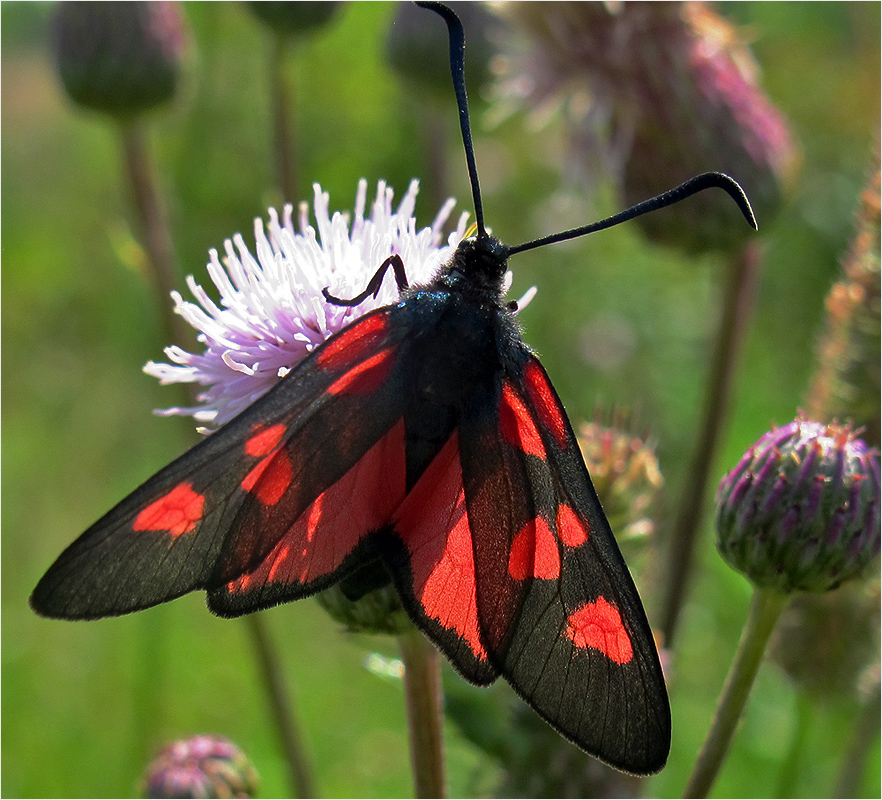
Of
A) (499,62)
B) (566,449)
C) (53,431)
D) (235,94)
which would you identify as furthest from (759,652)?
(235,94)

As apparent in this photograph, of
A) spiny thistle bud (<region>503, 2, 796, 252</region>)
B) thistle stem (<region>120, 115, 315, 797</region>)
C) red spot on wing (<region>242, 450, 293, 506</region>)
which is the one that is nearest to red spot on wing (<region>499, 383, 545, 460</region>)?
red spot on wing (<region>242, 450, 293, 506</region>)

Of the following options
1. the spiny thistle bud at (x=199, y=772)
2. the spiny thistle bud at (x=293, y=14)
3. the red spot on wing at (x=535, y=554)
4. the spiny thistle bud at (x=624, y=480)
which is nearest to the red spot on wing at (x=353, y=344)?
the red spot on wing at (x=535, y=554)

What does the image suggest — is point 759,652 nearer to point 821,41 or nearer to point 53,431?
point 53,431

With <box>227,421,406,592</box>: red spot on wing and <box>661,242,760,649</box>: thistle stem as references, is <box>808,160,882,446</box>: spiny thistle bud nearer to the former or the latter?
<box>661,242,760,649</box>: thistle stem

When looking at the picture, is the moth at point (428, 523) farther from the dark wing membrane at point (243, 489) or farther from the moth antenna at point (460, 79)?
the moth antenna at point (460, 79)

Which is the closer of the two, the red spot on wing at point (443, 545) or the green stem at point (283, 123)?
the red spot on wing at point (443, 545)

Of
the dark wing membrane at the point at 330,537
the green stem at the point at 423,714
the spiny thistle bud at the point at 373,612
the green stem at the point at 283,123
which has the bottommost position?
the green stem at the point at 423,714
